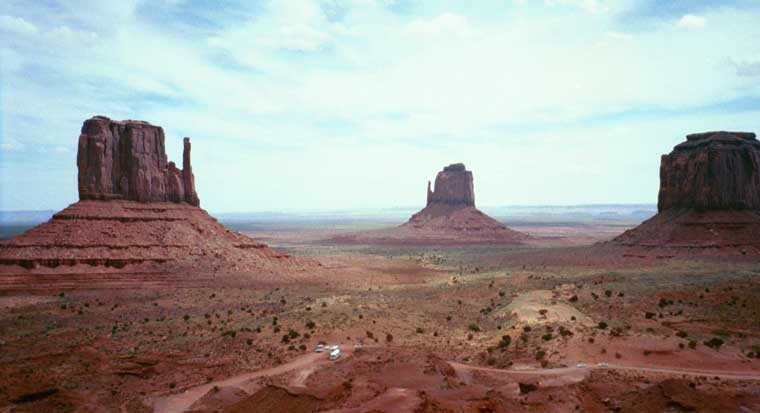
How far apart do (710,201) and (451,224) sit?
216 ft

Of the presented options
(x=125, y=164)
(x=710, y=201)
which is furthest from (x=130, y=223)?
(x=710, y=201)

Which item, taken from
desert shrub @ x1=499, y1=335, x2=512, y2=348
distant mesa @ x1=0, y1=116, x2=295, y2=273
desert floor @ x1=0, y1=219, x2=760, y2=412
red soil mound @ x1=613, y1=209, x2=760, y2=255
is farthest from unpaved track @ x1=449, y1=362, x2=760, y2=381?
red soil mound @ x1=613, y1=209, x2=760, y2=255

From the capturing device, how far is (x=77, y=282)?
4406 centimetres

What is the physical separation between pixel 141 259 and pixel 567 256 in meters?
58.4

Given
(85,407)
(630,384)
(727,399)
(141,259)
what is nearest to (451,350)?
(630,384)

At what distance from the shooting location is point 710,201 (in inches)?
2653

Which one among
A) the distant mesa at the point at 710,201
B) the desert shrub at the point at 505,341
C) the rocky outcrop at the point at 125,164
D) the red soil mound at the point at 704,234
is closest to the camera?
the desert shrub at the point at 505,341

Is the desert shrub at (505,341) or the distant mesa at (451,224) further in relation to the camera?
the distant mesa at (451,224)

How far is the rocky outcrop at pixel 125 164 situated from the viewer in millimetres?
51250

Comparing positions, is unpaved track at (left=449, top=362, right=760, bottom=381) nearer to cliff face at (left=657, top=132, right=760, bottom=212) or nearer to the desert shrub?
the desert shrub

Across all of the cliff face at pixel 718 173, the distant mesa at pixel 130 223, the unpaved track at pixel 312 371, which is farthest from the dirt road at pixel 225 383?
the cliff face at pixel 718 173

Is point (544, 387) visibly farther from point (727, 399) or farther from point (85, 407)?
point (85, 407)

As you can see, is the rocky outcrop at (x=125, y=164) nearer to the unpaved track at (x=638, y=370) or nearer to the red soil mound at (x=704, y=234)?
the unpaved track at (x=638, y=370)

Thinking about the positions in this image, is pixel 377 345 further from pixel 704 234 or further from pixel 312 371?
pixel 704 234
